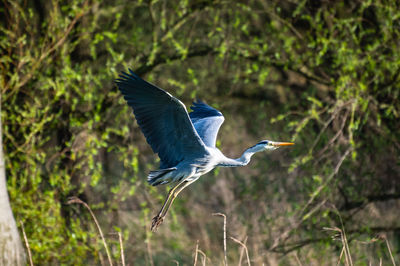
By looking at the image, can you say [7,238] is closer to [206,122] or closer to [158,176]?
[158,176]

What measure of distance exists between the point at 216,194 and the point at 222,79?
9.45 feet

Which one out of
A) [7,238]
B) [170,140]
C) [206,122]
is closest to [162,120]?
[170,140]

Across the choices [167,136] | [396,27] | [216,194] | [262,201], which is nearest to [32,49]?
[167,136]

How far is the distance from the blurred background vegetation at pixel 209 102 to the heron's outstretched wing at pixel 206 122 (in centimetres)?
119

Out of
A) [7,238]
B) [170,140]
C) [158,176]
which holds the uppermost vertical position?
[170,140]

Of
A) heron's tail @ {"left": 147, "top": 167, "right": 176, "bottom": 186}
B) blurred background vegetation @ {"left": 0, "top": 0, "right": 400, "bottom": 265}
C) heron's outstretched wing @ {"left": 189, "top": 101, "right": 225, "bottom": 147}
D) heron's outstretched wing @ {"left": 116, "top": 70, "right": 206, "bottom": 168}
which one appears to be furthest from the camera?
blurred background vegetation @ {"left": 0, "top": 0, "right": 400, "bottom": 265}

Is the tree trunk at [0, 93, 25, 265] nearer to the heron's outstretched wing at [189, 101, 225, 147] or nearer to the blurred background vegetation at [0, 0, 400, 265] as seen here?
the blurred background vegetation at [0, 0, 400, 265]

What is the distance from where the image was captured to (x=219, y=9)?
605 cm

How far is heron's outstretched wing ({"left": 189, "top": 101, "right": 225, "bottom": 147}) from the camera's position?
416 cm

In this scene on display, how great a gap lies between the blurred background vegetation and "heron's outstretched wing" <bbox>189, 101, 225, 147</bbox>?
1.19m

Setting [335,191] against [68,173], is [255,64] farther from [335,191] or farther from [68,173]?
[68,173]

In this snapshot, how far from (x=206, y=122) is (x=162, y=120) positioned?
2.12ft

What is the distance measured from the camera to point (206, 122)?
4.33 metres

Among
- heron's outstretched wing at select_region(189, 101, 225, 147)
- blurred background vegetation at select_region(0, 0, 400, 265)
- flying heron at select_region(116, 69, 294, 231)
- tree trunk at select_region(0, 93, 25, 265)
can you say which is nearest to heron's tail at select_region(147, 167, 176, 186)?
flying heron at select_region(116, 69, 294, 231)
